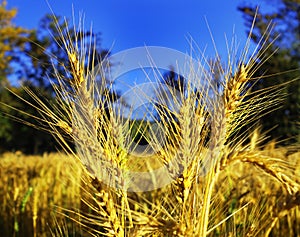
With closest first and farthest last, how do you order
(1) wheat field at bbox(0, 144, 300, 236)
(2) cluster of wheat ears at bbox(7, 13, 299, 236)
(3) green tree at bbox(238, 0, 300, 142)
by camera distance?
1. (2) cluster of wheat ears at bbox(7, 13, 299, 236)
2. (1) wheat field at bbox(0, 144, 300, 236)
3. (3) green tree at bbox(238, 0, 300, 142)

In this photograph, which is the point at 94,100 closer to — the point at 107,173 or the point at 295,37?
the point at 107,173

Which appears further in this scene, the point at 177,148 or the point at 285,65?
the point at 285,65

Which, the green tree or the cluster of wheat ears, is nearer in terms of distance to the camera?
the cluster of wheat ears

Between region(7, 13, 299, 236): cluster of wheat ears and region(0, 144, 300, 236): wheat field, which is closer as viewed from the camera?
region(7, 13, 299, 236): cluster of wheat ears

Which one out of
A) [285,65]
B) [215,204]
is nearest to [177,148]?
[215,204]

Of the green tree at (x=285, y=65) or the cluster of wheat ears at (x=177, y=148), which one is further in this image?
the green tree at (x=285, y=65)

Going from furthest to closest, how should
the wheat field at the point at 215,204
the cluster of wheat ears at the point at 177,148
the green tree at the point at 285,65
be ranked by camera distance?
the green tree at the point at 285,65, the wheat field at the point at 215,204, the cluster of wheat ears at the point at 177,148

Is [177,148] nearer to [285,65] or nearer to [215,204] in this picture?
[215,204]

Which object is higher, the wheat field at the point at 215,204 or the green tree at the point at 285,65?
the green tree at the point at 285,65

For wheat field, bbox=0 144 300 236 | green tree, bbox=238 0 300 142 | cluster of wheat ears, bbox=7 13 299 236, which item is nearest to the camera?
cluster of wheat ears, bbox=7 13 299 236

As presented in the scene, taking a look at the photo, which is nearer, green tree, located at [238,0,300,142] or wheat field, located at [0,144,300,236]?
wheat field, located at [0,144,300,236]

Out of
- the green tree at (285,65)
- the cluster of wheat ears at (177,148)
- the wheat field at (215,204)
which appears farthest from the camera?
the green tree at (285,65)

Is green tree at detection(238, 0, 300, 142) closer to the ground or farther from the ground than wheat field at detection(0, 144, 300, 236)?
farther from the ground

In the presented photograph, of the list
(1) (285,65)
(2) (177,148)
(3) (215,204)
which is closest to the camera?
(2) (177,148)
